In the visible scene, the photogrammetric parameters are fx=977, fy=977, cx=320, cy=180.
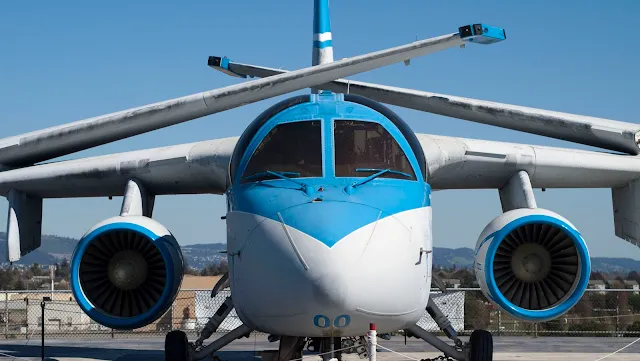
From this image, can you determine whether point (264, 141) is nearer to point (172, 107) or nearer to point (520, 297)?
point (172, 107)

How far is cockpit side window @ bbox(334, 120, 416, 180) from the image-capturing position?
914 cm

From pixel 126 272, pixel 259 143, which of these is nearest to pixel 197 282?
pixel 126 272

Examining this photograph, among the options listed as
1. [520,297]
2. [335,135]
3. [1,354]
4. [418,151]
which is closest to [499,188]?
[520,297]

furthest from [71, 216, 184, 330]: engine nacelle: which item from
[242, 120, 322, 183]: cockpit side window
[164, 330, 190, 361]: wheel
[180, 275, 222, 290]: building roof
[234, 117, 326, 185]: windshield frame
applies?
[180, 275, 222, 290]: building roof

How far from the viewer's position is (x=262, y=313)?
8.67 metres

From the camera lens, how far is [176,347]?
12.0m

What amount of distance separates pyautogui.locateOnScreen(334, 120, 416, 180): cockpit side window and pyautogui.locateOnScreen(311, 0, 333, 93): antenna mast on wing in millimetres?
5176

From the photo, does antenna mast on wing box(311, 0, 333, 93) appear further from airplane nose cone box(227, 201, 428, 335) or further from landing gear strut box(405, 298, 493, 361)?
airplane nose cone box(227, 201, 428, 335)

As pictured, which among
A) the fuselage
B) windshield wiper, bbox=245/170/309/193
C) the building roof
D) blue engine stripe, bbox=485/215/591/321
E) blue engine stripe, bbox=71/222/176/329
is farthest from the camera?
the building roof

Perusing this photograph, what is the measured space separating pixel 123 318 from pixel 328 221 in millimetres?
4095

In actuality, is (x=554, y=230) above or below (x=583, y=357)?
above

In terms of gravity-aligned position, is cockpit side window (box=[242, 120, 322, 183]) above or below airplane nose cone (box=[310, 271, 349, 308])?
above

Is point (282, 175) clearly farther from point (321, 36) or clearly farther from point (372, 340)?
point (321, 36)

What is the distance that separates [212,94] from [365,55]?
197cm
